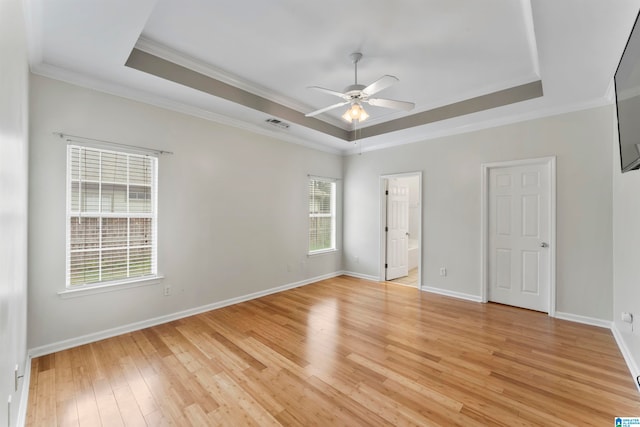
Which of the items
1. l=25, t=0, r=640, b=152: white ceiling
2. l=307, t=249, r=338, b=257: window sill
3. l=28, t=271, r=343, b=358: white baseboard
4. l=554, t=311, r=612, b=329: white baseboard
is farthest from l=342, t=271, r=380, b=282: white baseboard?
l=25, t=0, r=640, b=152: white ceiling

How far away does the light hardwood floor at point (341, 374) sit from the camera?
186 cm

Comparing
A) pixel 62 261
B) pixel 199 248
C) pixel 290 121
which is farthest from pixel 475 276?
pixel 62 261

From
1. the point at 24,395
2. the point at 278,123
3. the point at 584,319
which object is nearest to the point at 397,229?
the point at 584,319

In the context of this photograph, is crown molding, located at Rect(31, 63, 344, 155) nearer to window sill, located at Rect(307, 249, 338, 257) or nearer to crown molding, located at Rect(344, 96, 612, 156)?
crown molding, located at Rect(344, 96, 612, 156)

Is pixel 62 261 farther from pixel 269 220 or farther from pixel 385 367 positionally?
pixel 385 367

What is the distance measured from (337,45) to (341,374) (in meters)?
3.07

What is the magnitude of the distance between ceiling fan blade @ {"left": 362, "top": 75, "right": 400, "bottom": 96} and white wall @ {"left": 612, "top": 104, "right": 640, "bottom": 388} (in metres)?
2.17

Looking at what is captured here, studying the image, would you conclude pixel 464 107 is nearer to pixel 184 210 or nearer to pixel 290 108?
pixel 290 108

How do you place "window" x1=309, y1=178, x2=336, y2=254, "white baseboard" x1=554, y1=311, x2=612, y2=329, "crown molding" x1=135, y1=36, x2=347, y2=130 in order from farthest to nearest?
"window" x1=309, y1=178, x2=336, y2=254 < "white baseboard" x1=554, y1=311, x2=612, y2=329 < "crown molding" x1=135, y1=36, x2=347, y2=130

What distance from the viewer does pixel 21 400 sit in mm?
1875

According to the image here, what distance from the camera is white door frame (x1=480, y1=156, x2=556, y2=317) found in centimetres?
359

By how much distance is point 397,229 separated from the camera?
572cm

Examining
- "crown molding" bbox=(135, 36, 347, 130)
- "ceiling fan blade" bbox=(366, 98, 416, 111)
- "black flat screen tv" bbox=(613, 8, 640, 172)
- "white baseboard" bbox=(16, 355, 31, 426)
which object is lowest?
"white baseboard" bbox=(16, 355, 31, 426)

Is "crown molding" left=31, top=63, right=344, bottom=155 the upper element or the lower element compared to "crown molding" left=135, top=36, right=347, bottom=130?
lower
